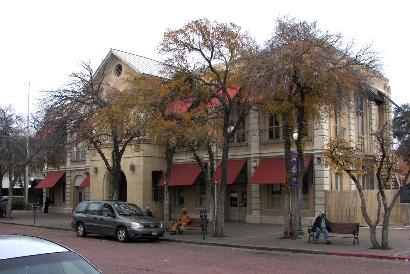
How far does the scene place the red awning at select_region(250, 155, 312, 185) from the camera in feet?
94.0

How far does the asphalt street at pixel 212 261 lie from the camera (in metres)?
13.9

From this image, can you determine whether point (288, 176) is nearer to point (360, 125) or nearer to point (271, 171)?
point (271, 171)

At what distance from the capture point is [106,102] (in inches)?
1073

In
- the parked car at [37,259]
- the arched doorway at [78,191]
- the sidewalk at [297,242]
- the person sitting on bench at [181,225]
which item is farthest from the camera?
the arched doorway at [78,191]

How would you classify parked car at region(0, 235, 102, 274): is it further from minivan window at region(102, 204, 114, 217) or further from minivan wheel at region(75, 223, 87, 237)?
minivan wheel at region(75, 223, 87, 237)

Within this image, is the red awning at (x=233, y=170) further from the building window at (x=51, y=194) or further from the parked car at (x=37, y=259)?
→ the parked car at (x=37, y=259)

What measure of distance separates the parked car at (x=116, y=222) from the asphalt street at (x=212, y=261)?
134 cm

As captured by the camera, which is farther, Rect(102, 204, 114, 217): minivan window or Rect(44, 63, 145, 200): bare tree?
Rect(44, 63, 145, 200): bare tree

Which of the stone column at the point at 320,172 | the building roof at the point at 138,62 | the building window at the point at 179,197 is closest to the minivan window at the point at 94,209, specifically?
the stone column at the point at 320,172

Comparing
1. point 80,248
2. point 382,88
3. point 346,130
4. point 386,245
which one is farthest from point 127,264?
point 382,88

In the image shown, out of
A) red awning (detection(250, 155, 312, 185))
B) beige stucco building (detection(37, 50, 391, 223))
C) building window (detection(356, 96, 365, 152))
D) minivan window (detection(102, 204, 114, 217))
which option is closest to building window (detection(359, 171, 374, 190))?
beige stucco building (detection(37, 50, 391, 223))

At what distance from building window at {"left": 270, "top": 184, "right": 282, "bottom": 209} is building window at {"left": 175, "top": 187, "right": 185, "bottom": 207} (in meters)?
7.64

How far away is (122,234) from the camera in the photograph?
2198 centimetres

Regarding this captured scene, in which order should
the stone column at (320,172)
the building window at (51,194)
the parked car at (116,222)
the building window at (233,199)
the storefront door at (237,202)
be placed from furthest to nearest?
the building window at (51,194), the building window at (233,199), the storefront door at (237,202), the stone column at (320,172), the parked car at (116,222)
